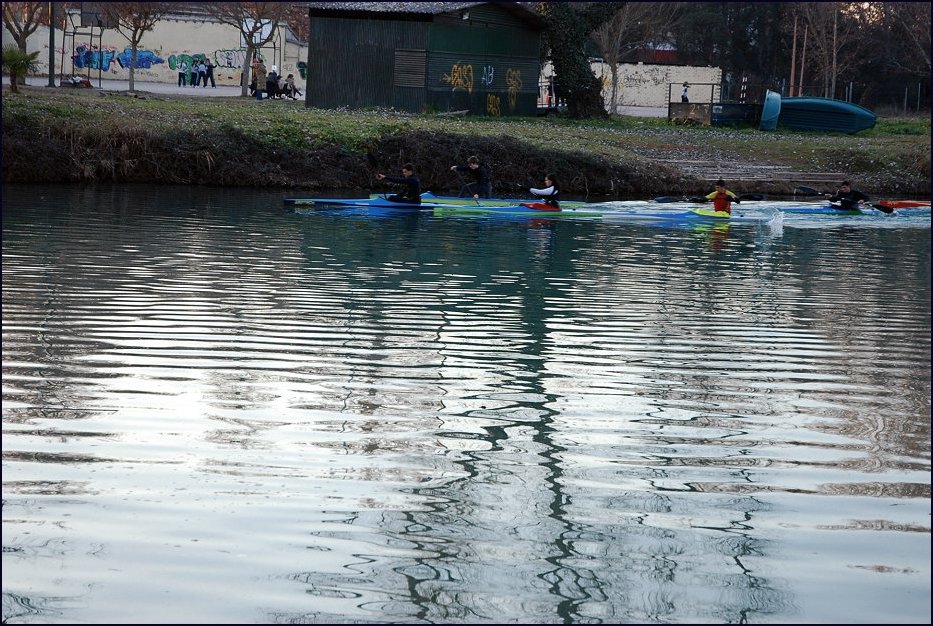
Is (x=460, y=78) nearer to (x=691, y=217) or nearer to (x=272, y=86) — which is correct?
(x=272, y=86)

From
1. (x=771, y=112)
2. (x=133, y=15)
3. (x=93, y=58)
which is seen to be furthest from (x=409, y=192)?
(x=93, y=58)

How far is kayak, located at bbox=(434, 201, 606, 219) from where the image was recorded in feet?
83.7

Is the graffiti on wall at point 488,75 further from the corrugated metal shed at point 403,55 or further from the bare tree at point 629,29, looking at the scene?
the bare tree at point 629,29

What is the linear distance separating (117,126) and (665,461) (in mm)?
25381

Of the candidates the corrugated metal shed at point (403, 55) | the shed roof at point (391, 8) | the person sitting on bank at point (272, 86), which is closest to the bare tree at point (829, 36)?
the corrugated metal shed at point (403, 55)

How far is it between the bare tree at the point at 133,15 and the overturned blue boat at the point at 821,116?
25.3 metres

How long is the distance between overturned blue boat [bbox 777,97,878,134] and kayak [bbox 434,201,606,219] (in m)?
23.2

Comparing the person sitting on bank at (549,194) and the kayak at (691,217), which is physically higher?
the person sitting on bank at (549,194)

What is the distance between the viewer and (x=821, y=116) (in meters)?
46.8

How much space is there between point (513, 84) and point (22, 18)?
25.9 m

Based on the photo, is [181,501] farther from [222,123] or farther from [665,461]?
[222,123]

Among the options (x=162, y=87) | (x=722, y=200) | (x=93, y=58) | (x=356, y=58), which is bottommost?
(x=722, y=200)

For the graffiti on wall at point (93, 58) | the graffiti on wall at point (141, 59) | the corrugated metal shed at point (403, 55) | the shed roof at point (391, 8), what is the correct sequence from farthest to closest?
1. the graffiti on wall at point (141, 59)
2. the graffiti on wall at point (93, 58)
3. the corrugated metal shed at point (403, 55)
4. the shed roof at point (391, 8)

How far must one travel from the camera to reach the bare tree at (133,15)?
4700 cm
